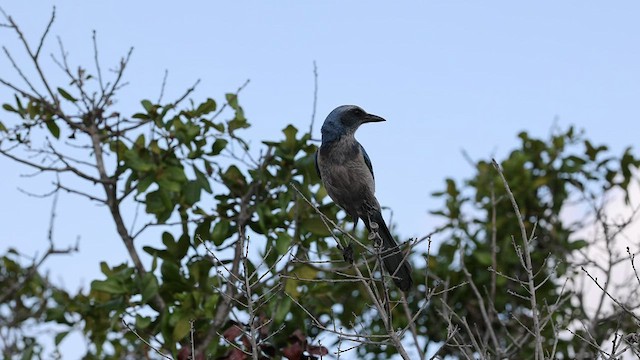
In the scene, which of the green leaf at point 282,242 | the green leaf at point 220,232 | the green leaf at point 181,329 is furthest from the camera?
the green leaf at point 220,232

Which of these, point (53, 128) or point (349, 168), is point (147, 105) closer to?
point (53, 128)

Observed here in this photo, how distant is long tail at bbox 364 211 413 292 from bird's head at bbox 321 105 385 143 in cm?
48

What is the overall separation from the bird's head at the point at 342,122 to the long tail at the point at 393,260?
0.48m

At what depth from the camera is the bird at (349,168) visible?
15.4ft

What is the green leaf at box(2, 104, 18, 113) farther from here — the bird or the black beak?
the black beak

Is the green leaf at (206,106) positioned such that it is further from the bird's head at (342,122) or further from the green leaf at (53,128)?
the bird's head at (342,122)

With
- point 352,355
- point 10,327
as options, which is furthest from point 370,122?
point 10,327

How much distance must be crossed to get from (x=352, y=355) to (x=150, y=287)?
8.47ft

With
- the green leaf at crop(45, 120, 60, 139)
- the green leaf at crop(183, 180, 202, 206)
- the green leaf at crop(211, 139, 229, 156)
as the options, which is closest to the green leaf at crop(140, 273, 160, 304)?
the green leaf at crop(183, 180, 202, 206)

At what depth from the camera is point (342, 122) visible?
4820 millimetres

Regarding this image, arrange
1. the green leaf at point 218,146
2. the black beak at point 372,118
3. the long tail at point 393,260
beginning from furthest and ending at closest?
1. the green leaf at point 218,146
2. the black beak at point 372,118
3. the long tail at point 393,260

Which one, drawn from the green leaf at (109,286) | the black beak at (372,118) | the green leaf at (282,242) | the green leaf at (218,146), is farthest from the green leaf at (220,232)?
the black beak at (372,118)

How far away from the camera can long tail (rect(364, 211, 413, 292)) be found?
14.7 feet

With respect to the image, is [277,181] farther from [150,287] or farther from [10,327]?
[10,327]
